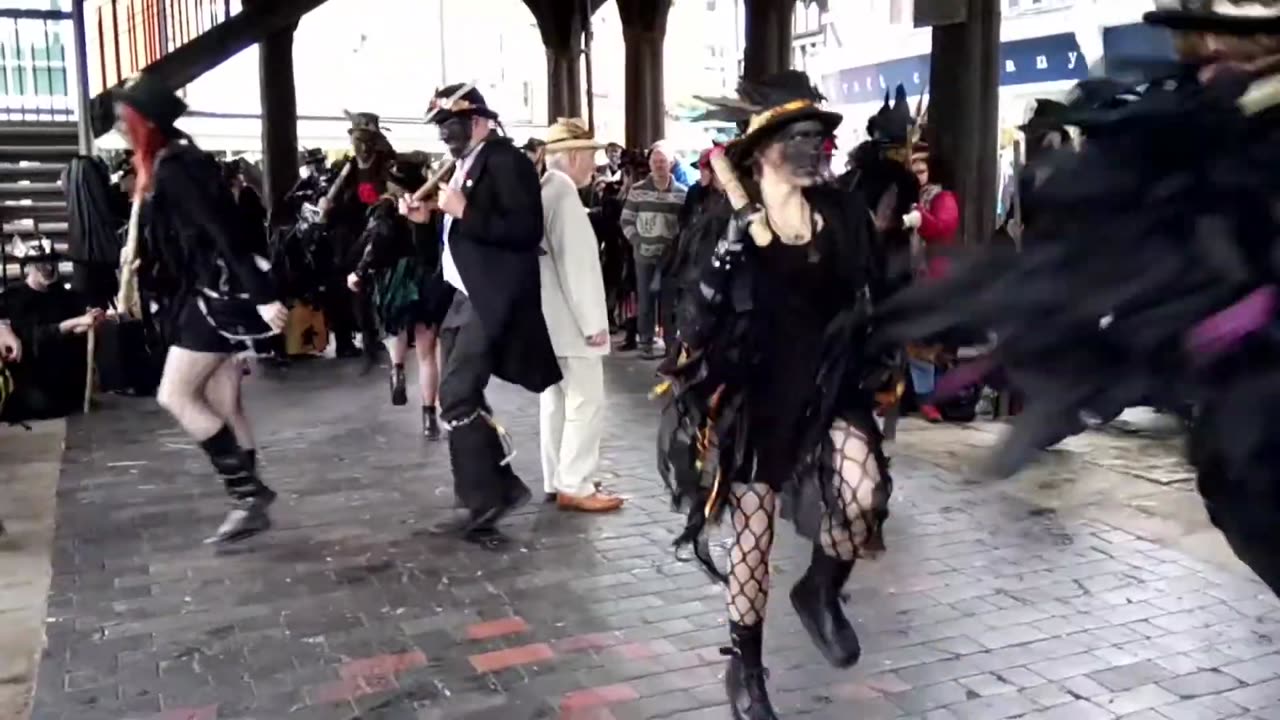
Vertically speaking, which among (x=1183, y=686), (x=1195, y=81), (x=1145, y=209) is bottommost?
(x=1183, y=686)

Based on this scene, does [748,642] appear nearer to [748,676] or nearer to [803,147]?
[748,676]

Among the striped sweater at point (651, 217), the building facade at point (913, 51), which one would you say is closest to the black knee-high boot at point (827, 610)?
the building facade at point (913, 51)

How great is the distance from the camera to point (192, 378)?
5336 mm

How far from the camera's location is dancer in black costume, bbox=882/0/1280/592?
5.20 feet

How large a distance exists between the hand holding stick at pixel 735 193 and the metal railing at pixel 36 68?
13.3 metres

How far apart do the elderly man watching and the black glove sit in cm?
239

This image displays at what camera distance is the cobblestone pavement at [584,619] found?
3.89 metres

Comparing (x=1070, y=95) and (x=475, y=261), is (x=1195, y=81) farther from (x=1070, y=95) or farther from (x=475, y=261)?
(x=475, y=261)

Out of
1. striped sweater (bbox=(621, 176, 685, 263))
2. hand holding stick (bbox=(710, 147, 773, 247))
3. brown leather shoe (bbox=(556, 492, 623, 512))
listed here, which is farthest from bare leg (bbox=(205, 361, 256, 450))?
striped sweater (bbox=(621, 176, 685, 263))

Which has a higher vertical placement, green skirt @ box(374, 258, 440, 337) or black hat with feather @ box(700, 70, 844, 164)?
black hat with feather @ box(700, 70, 844, 164)

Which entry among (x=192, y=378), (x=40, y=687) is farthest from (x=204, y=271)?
(x=40, y=687)

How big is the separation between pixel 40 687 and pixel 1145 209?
3744 mm

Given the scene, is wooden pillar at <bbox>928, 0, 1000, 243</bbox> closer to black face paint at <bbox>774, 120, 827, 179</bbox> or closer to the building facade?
the building facade

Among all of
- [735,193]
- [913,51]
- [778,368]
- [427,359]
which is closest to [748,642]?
[778,368]
